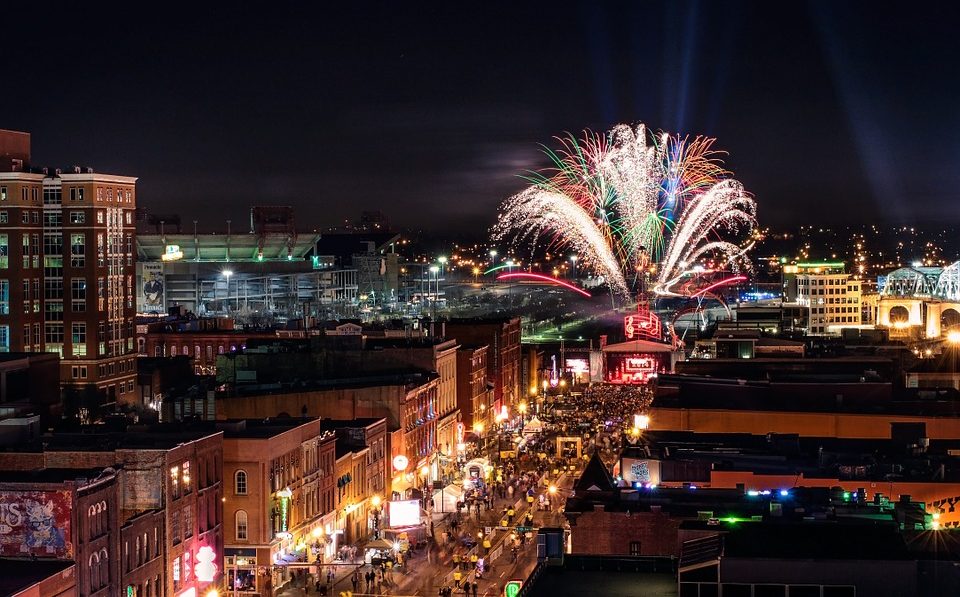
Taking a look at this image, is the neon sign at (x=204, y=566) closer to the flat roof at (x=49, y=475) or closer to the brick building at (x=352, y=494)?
the flat roof at (x=49, y=475)

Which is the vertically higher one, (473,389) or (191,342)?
Answer: (191,342)

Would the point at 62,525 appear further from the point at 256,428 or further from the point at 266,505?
the point at 256,428

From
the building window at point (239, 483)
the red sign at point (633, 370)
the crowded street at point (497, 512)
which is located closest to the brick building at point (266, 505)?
the building window at point (239, 483)

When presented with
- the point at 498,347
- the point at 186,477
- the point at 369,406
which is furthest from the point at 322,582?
the point at 498,347

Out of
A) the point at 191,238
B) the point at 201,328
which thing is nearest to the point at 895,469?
the point at 201,328

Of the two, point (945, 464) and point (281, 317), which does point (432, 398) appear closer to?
point (945, 464)
